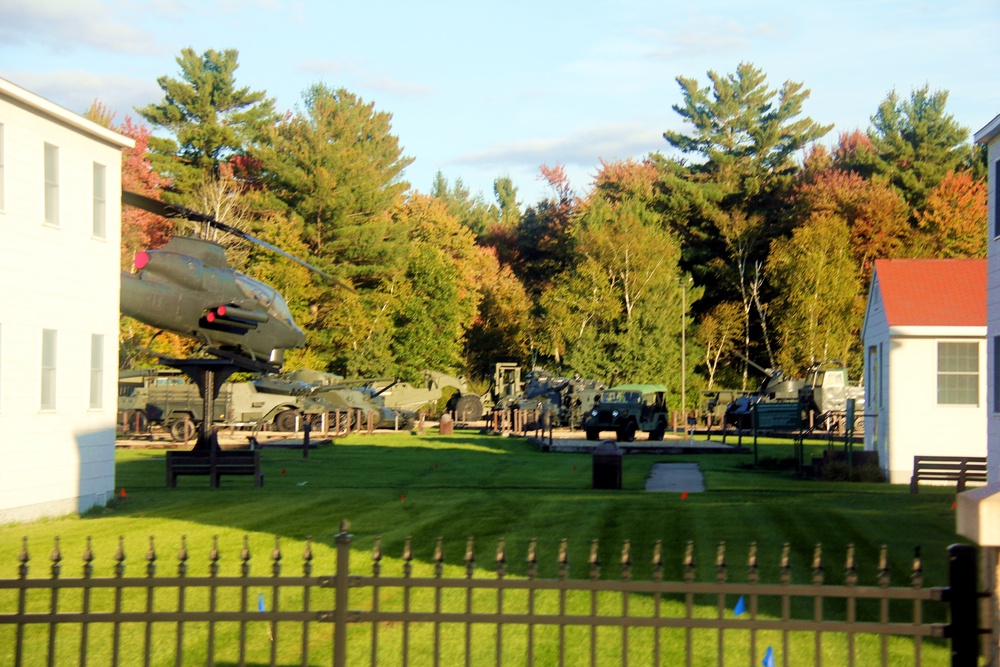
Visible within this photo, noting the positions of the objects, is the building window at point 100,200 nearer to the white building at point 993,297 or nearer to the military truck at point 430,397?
the white building at point 993,297

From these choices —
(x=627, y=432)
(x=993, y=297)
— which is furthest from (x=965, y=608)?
(x=627, y=432)

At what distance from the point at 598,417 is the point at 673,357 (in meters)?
17.3

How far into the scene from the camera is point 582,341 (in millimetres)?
55906

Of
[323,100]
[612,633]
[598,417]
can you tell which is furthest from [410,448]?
[323,100]

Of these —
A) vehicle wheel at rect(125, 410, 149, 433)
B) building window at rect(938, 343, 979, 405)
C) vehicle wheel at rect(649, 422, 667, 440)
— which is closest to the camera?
building window at rect(938, 343, 979, 405)

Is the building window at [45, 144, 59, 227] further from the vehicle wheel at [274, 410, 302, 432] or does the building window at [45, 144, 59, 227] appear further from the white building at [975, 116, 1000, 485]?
the vehicle wheel at [274, 410, 302, 432]

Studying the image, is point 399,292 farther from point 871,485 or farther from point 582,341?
point 871,485

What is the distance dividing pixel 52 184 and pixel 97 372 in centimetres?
315

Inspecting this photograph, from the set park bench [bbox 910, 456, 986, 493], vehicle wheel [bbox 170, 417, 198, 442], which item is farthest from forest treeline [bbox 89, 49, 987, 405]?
park bench [bbox 910, 456, 986, 493]

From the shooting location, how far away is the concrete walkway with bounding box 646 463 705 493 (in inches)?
866

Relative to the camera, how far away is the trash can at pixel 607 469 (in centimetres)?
2145

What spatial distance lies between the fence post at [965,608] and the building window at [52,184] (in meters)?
15.2

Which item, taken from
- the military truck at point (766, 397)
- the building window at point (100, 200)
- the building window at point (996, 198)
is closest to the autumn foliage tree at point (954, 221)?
the military truck at point (766, 397)

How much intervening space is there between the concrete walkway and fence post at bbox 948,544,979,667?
50.2 ft
